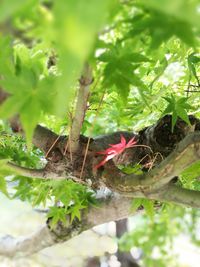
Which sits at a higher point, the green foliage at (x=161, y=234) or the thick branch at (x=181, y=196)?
the thick branch at (x=181, y=196)

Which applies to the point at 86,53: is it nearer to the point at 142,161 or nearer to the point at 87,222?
the point at 142,161

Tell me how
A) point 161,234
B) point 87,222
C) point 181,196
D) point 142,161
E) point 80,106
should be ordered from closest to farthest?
point 80,106
point 181,196
point 142,161
point 87,222
point 161,234

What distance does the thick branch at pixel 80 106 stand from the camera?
1.57 feet

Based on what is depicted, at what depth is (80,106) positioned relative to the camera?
57 cm

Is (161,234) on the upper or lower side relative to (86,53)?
lower

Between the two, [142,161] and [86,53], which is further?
[142,161]

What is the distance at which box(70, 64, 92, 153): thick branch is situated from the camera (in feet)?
1.57

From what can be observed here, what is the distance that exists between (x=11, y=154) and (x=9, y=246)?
0.84m

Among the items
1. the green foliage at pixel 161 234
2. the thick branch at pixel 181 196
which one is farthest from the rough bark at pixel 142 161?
the green foliage at pixel 161 234

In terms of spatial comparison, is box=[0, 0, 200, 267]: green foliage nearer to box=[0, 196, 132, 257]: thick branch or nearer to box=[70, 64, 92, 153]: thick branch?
box=[70, 64, 92, 153]: thick branch

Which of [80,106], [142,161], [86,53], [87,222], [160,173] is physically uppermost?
[86,53]

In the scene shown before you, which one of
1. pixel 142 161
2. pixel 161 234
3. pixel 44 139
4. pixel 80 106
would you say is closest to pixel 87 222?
pixel 142 161

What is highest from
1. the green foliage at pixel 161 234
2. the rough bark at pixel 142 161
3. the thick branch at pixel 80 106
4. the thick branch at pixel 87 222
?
the thick branch at pixel 80 106

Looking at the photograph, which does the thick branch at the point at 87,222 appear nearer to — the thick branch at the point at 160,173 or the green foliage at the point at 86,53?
the green foliage at the point at 86,53
